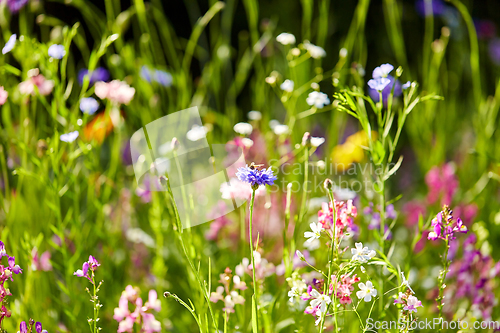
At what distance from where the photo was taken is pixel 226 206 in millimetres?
1335

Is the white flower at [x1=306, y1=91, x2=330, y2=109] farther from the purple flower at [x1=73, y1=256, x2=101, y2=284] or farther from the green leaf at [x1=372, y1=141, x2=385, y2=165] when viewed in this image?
the purple flower at [x1=73, y1=256, x2=101, y2=284]

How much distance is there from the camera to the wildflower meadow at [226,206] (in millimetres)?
821

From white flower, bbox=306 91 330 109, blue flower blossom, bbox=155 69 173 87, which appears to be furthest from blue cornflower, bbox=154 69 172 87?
white flower, bbox=306 91 330 109

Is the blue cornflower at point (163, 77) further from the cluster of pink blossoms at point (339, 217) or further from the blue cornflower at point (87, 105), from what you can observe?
the cluster of pink blossoms at point (339, 217)

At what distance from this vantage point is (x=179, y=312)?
1312 millimetres

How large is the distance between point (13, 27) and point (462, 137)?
2344 mm

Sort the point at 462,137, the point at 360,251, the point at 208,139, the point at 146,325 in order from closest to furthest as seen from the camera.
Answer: the point at 360,251, the point at 146,325, the point at 208,139, the point at 462,137

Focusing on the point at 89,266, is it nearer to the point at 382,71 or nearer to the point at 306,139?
the point at 306,139

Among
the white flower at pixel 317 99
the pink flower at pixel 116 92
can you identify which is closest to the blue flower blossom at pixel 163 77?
the pink flower at pixel 116 92

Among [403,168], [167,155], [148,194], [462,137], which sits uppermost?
[167,155]

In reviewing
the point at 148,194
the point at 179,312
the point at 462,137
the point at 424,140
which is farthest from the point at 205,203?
the point at 462,137

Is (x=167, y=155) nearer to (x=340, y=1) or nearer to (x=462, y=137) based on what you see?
(x=462, y=137)

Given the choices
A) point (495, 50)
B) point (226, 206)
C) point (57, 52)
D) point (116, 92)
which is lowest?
point (495, 50)

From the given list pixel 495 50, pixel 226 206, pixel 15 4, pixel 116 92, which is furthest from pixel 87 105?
pixel 495 50
